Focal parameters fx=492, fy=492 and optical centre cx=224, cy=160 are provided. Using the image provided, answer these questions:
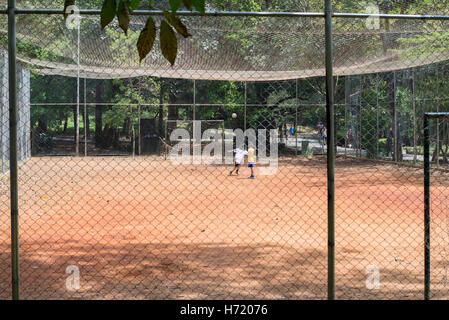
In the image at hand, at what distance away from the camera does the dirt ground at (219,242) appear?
4305 millimetres

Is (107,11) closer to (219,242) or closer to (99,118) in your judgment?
(219,242)

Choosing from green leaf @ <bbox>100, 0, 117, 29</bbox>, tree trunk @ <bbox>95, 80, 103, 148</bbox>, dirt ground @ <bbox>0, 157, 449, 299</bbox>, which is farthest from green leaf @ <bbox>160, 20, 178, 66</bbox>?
tree trunk @ <bbox>95, 80, 103, 148</bbox>

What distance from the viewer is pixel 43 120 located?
27953mm

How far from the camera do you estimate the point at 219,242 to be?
6.19m

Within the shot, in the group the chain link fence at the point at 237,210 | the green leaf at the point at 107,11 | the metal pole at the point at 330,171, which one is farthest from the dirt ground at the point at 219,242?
the green leaf at the point at 107,11

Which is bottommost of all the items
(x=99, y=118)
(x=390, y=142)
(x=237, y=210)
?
(x=237, y=210)

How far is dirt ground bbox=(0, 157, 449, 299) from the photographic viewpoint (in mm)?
4305

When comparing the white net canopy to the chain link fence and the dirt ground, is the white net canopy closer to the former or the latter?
the chain link fence

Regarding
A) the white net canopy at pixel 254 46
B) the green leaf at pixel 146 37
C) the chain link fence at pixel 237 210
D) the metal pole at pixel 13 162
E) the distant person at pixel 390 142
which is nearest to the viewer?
the green leaf at pixel 146 37

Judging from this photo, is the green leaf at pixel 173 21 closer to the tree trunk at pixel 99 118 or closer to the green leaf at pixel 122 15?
the green leaf at pixel 122 15

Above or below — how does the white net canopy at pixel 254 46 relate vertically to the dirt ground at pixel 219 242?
above

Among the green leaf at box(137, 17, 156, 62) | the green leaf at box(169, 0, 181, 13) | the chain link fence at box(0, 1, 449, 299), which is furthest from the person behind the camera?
the chain link fence at box(0, 1, 449, 299)

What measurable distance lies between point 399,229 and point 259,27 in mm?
3431

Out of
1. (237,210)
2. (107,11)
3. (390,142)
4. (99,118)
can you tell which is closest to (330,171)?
(107,11)
